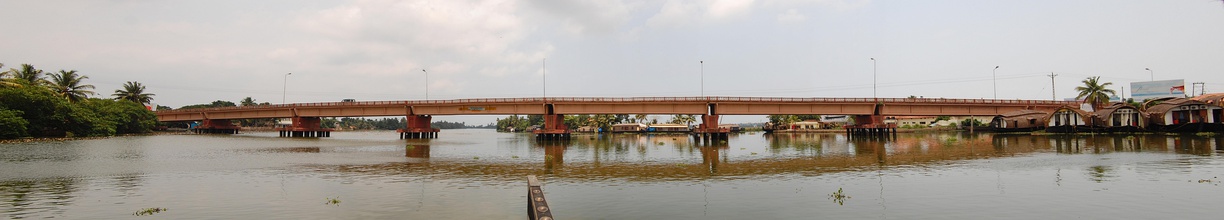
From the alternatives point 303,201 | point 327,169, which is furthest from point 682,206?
point 327,169

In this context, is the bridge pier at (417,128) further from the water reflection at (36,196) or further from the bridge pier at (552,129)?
the water reflection at (36,196)

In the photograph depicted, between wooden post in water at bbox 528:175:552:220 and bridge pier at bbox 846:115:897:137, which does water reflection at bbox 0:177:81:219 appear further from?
bridge pier at bbox 846:115:897:137

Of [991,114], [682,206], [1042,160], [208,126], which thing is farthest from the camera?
[208,126]

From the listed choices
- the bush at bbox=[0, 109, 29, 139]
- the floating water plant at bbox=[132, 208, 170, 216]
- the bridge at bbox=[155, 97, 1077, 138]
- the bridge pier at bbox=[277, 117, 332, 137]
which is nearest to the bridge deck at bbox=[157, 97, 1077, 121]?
the bridge at bbox=[155, 97, 1077, 138]

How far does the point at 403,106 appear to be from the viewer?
8512cm

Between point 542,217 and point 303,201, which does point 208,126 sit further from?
point 542,217

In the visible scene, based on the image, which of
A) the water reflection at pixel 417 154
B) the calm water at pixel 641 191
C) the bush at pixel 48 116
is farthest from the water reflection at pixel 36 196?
the bush at pixel 48 116

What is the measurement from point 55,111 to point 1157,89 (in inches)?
6301

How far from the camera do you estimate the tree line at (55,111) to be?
5619 cm

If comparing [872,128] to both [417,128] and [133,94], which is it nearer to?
[417,128]

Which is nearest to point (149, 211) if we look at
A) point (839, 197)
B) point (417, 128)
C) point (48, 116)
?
point (839, 197)

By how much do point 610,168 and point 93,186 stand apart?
18.4m

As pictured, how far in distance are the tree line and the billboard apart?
15709cm

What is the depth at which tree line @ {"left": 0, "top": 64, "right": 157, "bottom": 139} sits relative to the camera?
184 feet
